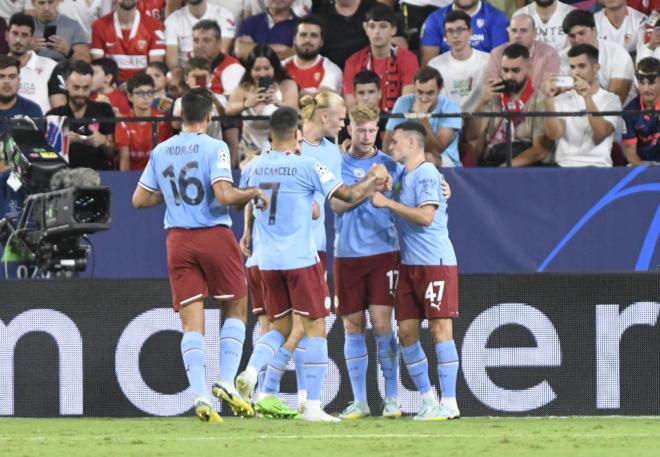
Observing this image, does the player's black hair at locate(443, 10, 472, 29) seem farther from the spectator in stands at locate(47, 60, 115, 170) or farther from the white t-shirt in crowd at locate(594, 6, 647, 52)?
the spectator in stands at locate(47, 60, 115, 170)

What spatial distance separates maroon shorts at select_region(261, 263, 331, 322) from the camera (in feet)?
32.1

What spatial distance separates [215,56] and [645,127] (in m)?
4.27

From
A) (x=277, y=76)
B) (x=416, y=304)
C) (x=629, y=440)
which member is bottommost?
(x=629, y=440)

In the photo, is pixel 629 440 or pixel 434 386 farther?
pixel 434 386

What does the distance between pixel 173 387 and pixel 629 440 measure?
163 inches

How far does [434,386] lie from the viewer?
11.5 m

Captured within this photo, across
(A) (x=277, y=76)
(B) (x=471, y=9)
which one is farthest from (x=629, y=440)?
(B) (x=471, y=9)

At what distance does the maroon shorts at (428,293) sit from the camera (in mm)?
10195

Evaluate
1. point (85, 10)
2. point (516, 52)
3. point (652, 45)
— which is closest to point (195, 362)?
point (516, 52)

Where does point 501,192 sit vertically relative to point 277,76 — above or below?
below

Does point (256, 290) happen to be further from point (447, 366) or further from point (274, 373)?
point (447, 366)

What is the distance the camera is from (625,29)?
14.7 meters

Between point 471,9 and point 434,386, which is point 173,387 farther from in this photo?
point 471,9

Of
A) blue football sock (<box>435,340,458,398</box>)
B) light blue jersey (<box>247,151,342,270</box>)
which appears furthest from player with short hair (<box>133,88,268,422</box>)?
blue football sock (<box>435,340,458,398</box>)
